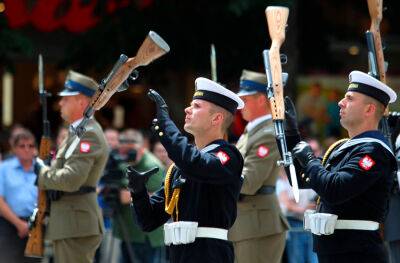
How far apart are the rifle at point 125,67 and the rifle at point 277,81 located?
2.89ft

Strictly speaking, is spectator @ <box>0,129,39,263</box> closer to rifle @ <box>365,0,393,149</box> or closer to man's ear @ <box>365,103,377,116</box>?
rifle @ <box>365,0,393,149</box>

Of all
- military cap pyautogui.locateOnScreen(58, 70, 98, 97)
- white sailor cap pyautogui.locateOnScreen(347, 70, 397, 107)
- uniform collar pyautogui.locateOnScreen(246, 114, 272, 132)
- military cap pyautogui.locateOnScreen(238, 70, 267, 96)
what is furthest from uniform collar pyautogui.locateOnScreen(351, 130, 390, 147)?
military cap pyautogui.locateOnScreen(58, 70, 98, 97)

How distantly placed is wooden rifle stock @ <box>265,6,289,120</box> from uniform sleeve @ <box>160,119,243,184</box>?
0.70m

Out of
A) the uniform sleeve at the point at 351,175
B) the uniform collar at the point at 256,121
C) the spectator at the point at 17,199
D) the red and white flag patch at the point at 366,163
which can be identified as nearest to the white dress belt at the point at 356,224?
the uniform sleeve at the point at 351,175

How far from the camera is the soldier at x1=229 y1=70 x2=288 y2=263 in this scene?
8.87 metres

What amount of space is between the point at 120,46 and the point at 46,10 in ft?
3.37

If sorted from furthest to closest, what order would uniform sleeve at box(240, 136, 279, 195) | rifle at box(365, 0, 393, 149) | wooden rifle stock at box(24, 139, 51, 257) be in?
wooden rifle stock at box(24, 139, 51, 257), uniform sleeve at box(240, 136, 279, 195), rifle at box(365, 0, 393, 149)

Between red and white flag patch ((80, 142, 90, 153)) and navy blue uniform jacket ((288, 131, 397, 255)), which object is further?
red and white flag patch ((80, 142, 90, 153))

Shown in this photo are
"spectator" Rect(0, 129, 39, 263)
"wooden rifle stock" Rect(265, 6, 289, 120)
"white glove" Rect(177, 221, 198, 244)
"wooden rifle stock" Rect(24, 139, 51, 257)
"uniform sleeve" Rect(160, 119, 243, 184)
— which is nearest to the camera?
"uniform sleeve" Rect(160, 119, 243, 184)

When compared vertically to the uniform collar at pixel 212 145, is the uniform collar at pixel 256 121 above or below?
above

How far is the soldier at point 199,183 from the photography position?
264 inches

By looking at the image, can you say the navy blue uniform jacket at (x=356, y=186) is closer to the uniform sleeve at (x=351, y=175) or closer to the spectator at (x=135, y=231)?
the uniform sleeve at (x=351, y=175)

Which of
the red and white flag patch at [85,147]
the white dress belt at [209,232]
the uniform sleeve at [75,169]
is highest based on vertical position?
the red and white flag patch at [85,147]

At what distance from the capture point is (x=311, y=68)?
17.4m
